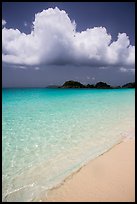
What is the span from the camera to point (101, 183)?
436cm

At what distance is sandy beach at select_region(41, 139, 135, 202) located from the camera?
153 inches

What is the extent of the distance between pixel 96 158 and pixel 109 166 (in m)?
0.63

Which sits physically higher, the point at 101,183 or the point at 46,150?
the point at 46,150

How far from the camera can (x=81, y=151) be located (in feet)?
21.2

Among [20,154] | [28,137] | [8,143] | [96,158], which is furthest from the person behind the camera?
[28,137]

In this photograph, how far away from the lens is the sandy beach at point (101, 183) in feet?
12.8

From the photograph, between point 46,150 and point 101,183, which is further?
point 46,150

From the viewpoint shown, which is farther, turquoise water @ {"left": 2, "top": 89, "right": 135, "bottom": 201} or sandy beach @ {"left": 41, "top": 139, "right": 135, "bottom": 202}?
turquoise water @ {"left": 2, "top": 89, "right": 135, "bottom": 201}

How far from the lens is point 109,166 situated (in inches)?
206

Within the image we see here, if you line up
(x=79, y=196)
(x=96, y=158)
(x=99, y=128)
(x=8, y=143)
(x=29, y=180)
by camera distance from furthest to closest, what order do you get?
(x=99, y=128), (x=8, y=143), (x=96, y=158), (x=29, y=180), (x=79, y=196)

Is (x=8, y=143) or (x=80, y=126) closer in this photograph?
(x=8, y=143)

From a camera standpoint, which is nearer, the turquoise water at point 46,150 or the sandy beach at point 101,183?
the sandy beach at point 101,183

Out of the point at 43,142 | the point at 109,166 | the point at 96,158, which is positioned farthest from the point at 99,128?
the point at 109,166

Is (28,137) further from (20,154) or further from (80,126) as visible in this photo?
(80,126)
